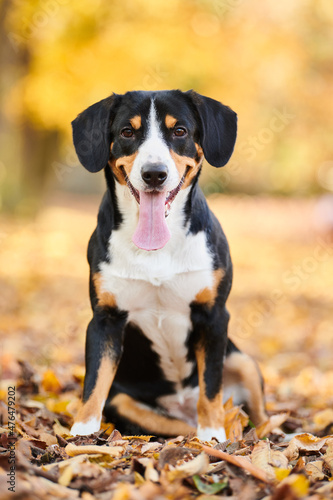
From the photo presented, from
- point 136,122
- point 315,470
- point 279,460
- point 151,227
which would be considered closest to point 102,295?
point 151,227

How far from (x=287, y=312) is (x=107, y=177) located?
4.61 m

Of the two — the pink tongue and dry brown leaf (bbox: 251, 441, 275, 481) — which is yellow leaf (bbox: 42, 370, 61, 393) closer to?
the pink tongue

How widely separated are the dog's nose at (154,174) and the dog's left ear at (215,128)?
426mm

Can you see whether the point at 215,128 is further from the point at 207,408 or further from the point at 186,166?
the point at 207,408

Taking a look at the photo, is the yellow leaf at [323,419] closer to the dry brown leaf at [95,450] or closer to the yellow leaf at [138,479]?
the dry brown leaf at [95,450]

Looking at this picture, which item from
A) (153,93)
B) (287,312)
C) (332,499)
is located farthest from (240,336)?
(332,499)

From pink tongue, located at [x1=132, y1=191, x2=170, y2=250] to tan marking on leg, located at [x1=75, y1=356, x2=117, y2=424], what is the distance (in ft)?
1.99

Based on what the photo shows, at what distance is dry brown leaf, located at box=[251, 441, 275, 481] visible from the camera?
2.40m

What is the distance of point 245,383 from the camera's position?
3.61 m

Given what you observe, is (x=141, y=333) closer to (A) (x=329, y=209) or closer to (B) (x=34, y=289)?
(B) (x=34, y=289)

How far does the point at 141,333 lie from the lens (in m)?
3.32

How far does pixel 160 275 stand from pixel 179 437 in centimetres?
79

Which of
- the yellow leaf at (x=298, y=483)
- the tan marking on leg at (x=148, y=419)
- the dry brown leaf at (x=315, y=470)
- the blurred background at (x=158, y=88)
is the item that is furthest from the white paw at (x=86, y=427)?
the blurred background at (x=158, y=88)

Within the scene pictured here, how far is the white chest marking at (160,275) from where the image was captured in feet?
10.2
